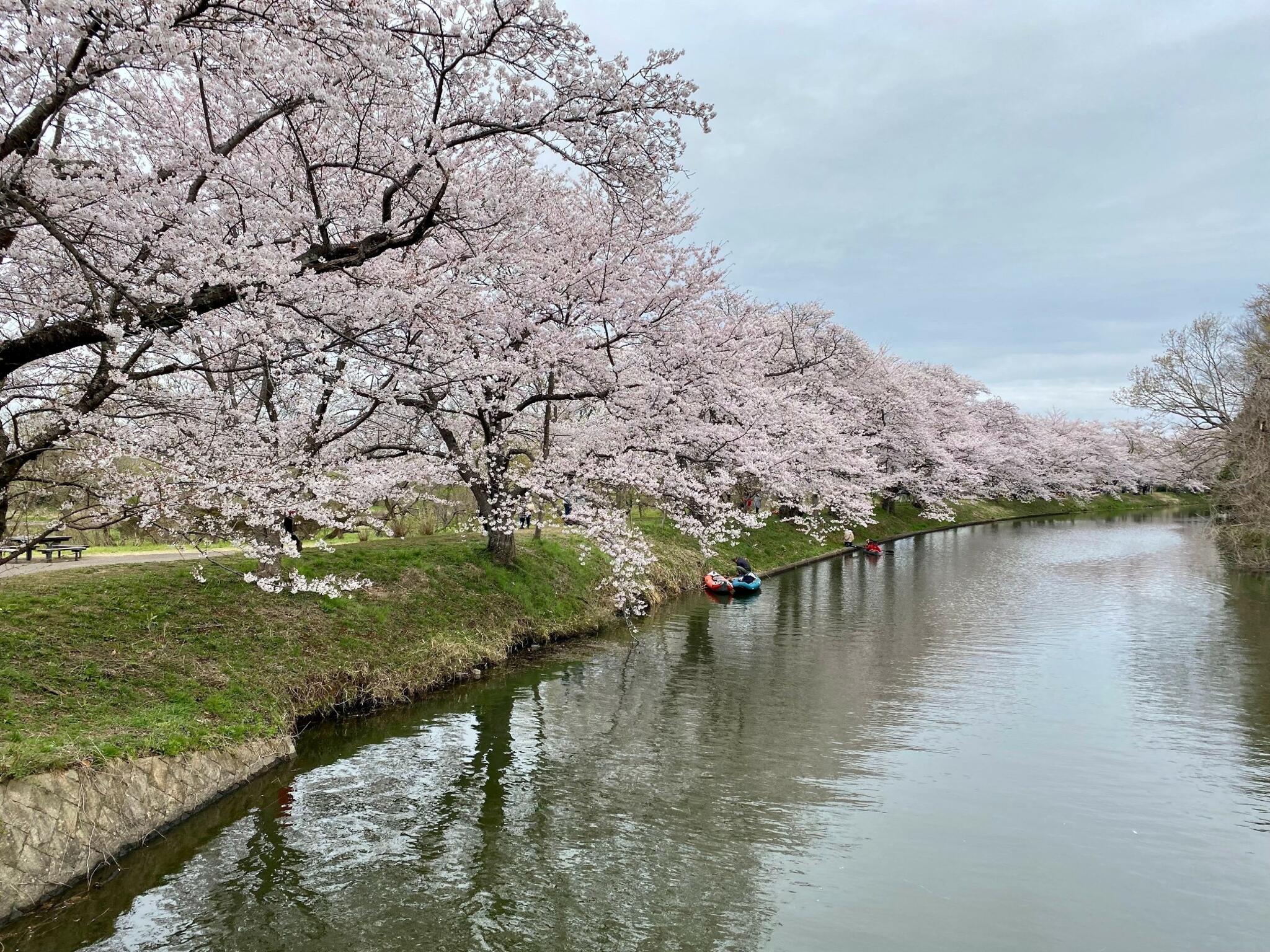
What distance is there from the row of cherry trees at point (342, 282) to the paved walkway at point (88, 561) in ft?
7.92

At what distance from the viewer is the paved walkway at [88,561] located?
607 inches

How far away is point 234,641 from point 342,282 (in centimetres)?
648

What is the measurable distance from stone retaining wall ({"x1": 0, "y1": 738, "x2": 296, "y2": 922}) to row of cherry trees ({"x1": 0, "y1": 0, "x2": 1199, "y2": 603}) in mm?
2884

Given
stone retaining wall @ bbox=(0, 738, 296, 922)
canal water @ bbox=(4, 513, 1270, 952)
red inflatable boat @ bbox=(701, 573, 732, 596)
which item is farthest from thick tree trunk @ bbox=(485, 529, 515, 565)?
stone retaining wall @ bbox=(0, 738, 296, 922)

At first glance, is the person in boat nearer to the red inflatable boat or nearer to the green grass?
the red inflatable boat

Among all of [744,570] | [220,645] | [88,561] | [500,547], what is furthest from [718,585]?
[88,561]

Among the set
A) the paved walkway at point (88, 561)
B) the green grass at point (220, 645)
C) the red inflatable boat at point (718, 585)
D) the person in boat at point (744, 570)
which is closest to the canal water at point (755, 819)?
the green grass at point (220, 645)

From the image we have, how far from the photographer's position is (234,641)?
12836mm

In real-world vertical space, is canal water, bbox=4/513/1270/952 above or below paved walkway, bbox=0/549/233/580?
below

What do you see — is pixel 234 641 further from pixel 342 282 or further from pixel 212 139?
pixel 212 139

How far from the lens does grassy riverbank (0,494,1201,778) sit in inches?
378

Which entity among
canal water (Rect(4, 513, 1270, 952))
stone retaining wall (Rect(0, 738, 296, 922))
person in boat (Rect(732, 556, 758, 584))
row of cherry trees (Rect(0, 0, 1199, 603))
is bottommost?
canal water (Rect(4, 513, 1270, 952))

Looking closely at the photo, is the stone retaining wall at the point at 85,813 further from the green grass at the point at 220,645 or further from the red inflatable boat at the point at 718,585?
the red inflatable boat at the point at 718,585

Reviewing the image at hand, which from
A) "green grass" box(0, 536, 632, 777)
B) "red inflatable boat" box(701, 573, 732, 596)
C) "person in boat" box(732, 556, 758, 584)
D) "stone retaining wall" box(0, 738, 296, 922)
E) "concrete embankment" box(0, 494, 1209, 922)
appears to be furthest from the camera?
"person in boat" box(732, 556, 758, 584)
